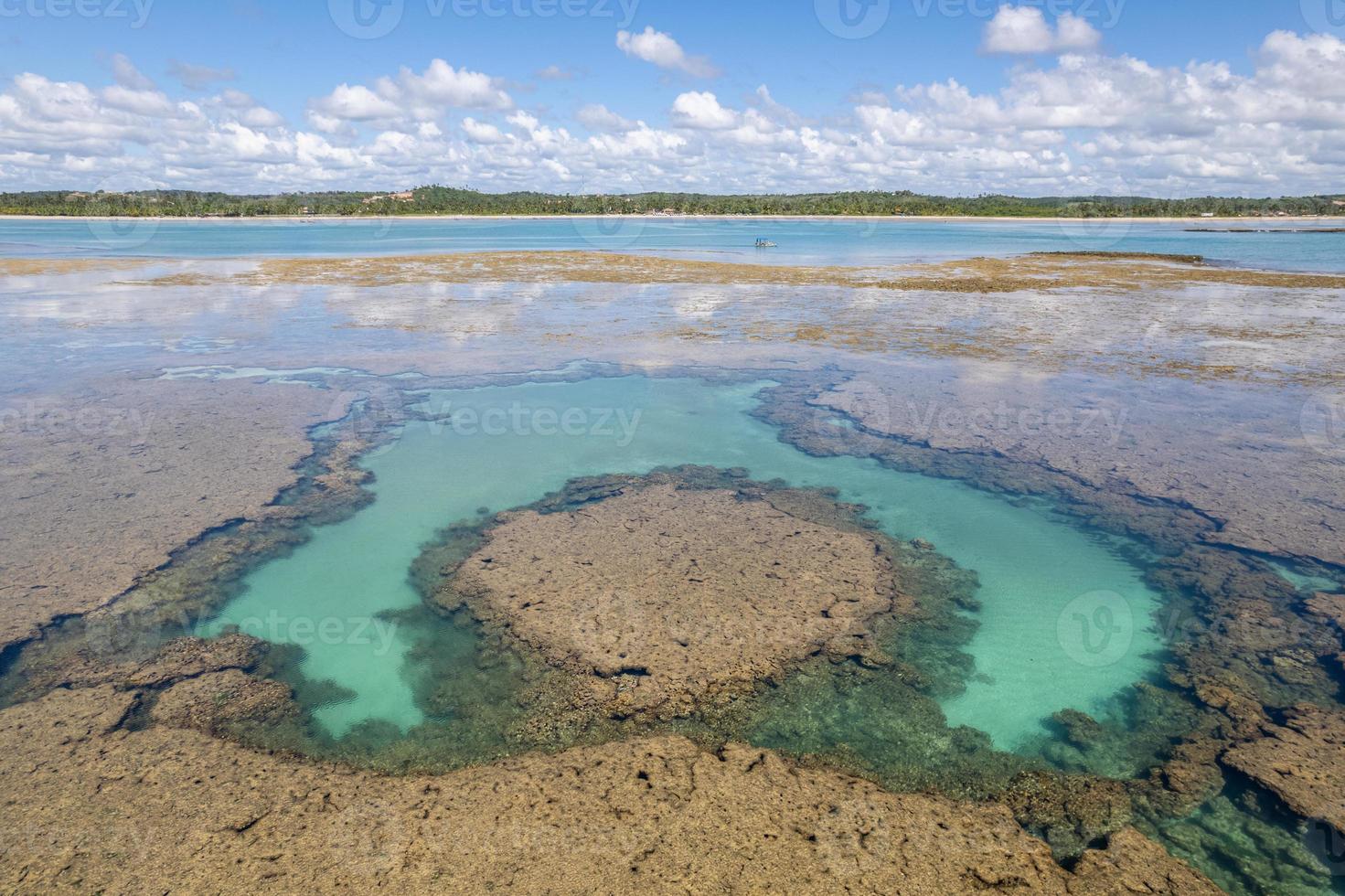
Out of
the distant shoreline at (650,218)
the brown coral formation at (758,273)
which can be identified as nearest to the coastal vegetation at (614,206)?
the distant shoreline at (650,218)

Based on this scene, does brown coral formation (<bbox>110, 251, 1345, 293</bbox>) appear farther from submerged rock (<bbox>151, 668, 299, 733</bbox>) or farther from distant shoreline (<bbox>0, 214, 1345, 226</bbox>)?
distant shoreline (<bbox>0, 214, 1345, 226</bbox>)

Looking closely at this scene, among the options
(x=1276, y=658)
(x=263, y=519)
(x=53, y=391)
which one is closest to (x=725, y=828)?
(x=1276, y=658)

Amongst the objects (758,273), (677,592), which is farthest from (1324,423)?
(758,273)

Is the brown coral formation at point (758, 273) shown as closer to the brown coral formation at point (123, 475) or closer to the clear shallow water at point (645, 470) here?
the brown coral formation at point (123, 475)

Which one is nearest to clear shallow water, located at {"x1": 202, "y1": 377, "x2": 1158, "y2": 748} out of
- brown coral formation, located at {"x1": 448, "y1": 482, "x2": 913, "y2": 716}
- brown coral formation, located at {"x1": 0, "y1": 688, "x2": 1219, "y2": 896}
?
brown coral formation, located at {"x1": 448, "y1": 482, "x2": 913, "y2": 716}

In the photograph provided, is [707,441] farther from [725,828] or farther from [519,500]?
[725,828]

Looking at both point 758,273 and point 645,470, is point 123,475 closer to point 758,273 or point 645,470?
point 645,470
